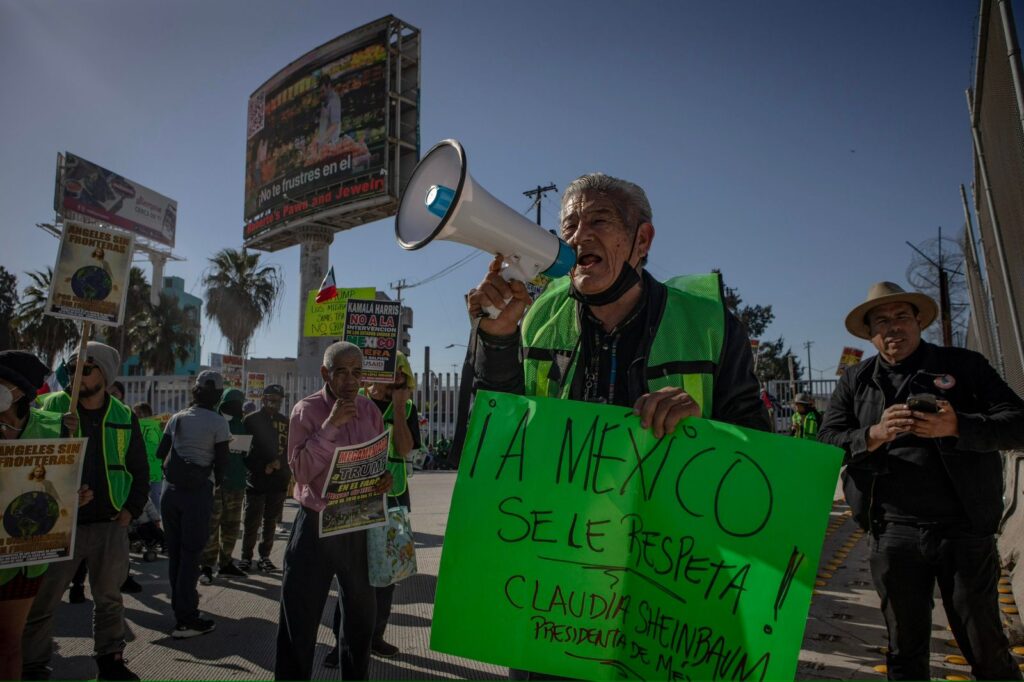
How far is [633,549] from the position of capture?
144 centimetres

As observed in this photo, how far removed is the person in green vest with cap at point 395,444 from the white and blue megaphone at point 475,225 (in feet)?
9.01

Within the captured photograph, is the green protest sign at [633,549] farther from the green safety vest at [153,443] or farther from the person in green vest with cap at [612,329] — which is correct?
the green safety vest at [153,443]

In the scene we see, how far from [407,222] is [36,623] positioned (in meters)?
3.10

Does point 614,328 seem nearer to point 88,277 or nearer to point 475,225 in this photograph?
point 475,225

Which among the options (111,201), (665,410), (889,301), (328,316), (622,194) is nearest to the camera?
(665,410)

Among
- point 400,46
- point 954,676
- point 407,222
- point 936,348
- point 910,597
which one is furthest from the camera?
point 400,46

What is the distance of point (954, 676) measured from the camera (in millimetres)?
3750

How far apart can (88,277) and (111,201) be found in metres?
45.1

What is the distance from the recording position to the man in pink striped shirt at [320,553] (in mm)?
2912

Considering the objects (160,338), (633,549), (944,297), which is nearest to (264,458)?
(633,549)

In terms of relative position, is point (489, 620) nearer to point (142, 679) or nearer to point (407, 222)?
point (407, 222)

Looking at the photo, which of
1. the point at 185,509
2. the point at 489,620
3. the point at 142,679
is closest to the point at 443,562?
the point at 489,620

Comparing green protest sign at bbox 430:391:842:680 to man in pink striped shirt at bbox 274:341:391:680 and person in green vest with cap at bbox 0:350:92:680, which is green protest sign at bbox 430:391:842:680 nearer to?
man in pink striped shirt at bbox 274:341:391:680

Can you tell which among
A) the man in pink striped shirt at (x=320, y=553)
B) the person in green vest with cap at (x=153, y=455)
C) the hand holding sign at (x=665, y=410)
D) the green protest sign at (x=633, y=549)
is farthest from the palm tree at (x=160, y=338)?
the hand holding sign at (x=665, y=410)
